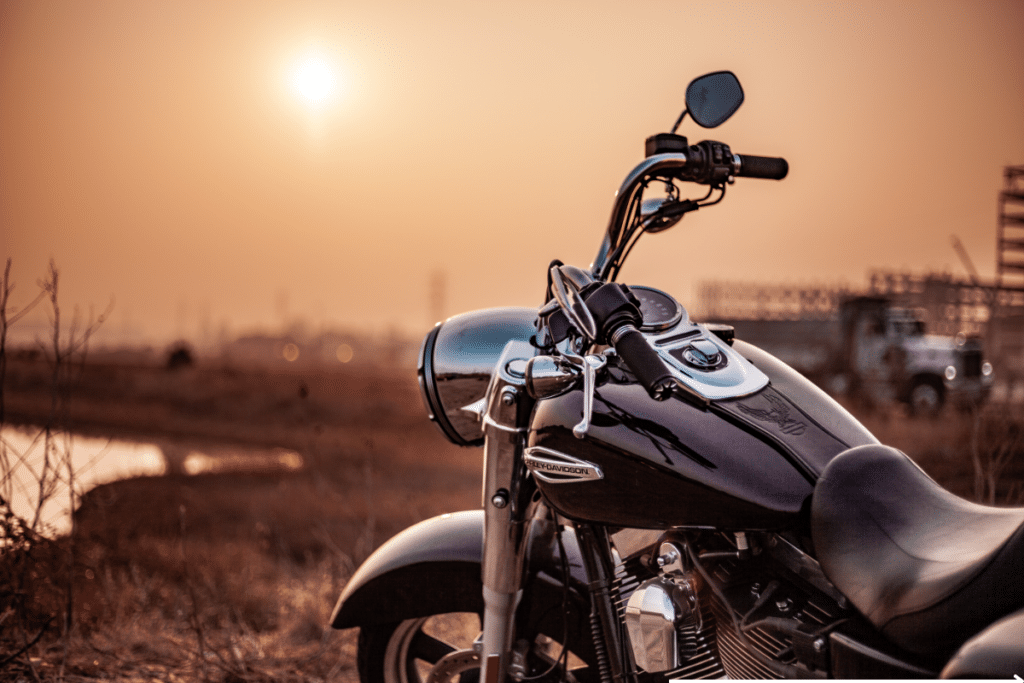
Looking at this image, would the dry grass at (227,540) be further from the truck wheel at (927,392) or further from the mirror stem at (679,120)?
the truck wheel at (927,392)

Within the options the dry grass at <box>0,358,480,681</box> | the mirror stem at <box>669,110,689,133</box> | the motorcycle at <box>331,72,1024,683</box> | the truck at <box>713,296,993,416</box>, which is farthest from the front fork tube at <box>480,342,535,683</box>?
the truck at <box>713,296,993,416</box>

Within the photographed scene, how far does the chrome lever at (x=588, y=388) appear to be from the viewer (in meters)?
1.45

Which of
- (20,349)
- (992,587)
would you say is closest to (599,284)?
(992,587)

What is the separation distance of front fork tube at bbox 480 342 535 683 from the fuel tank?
9cm

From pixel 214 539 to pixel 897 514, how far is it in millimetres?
10600

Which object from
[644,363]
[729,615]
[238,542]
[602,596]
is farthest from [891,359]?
[644,363]

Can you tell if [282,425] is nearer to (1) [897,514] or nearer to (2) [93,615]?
(2) [93,615]

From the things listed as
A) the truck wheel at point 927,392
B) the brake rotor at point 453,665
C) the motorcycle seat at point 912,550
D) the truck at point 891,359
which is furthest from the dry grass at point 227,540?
the truck wheel at point 927,392

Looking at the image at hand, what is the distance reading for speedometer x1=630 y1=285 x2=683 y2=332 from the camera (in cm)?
167

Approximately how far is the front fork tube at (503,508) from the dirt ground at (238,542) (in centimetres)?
177

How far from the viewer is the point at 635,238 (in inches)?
73.4

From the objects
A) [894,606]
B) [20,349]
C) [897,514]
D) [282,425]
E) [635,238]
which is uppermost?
[635,238]

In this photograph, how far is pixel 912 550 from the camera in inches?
49.0

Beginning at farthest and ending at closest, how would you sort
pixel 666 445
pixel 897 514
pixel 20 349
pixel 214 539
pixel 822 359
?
pixel 822 359
pixel 214 539
pixel 20 349
pixel 666 445
pixel 897 514
